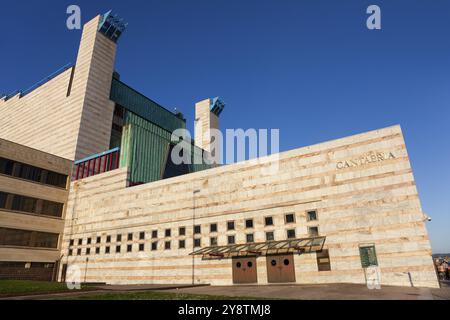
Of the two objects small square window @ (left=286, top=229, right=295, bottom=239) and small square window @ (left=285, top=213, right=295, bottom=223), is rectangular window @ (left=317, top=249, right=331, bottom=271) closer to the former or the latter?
small square window @ (left=286, top=229, right=295, bottom=239)

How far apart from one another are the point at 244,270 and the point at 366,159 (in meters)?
16.1

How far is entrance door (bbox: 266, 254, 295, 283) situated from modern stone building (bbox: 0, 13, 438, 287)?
0.09 meters

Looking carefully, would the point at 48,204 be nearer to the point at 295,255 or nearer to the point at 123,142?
the point at 123,142

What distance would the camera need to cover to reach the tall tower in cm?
9650

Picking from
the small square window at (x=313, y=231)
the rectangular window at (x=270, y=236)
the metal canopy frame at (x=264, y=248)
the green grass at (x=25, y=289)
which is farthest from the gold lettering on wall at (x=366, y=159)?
the green grass at (x=25, y=289)

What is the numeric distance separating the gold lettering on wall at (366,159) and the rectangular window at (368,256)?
7.51 meters

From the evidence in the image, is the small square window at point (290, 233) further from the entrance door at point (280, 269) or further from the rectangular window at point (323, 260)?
the rectangular window at point (323, 260)

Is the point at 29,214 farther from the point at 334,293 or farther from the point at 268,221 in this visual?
A: the point at 334,293

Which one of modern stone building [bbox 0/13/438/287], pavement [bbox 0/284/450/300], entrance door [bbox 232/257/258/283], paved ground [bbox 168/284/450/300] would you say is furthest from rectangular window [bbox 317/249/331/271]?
entrance door [bbox 232/257/258/283]

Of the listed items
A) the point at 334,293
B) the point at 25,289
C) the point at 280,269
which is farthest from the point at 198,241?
the point at 334,293

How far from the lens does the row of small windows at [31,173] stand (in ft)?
153

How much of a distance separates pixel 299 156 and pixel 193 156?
50022 mm

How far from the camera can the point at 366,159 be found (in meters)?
29.0

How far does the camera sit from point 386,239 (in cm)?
2641
